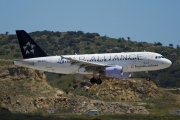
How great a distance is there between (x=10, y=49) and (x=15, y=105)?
10237 cm

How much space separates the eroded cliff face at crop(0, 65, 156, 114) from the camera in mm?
88188

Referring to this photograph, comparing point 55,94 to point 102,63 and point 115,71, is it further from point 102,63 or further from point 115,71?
point 115,71

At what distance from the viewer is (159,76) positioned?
6353 inches

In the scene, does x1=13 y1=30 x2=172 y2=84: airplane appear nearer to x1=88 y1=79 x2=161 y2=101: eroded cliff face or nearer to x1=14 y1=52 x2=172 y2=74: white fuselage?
x1=14 y1=52 x2=172 y2=74: white fuselage

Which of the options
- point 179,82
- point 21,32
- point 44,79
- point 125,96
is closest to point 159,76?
point 179,82

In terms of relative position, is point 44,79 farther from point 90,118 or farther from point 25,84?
point 90,118

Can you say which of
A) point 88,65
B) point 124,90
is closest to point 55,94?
point 88,65

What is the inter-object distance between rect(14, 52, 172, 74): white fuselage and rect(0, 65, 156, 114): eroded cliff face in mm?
8166

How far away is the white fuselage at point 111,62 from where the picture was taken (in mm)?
80562

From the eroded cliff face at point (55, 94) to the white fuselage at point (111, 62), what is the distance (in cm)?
817

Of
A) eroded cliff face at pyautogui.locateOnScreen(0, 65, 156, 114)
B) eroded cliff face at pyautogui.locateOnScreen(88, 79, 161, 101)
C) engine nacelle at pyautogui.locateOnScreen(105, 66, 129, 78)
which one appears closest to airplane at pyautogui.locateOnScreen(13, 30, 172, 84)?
engine nacelle at pyautogui.locateOnScreen(105, 66, 129, 78)

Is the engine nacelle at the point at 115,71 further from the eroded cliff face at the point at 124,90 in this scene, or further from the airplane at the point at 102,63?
the eroded cliff face at the point at 124,90

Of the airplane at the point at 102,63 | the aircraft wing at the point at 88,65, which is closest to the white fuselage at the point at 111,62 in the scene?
the airplane at the point at 102,63

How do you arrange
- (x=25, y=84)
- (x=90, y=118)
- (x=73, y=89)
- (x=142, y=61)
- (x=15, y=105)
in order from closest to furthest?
1. (x=90, y=118)
2. (x=142, y=61)
3. (x=15, y=105)
4. (x=25, y=84)
5. (x=73, y=89)
